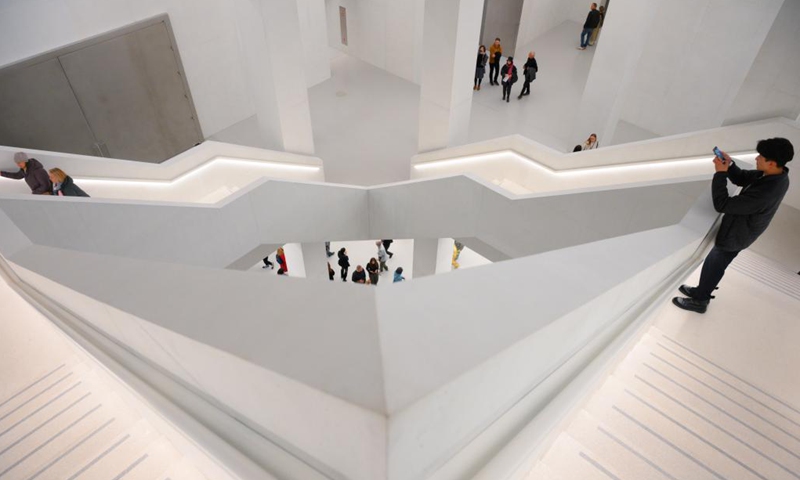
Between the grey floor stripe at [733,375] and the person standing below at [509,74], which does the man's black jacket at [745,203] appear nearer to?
the grey floor stripe at [733,375]

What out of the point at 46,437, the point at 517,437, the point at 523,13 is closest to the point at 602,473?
the point at 517,437

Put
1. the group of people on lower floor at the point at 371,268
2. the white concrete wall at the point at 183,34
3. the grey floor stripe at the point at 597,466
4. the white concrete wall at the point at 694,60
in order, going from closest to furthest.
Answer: the grey floor stripe at the point at 597,466
the white concrete wall at the point at 183,34
the white concrete wall at the point at 694,60
the group of people on lower floor at the point at 371,268

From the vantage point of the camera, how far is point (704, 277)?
13.6ft

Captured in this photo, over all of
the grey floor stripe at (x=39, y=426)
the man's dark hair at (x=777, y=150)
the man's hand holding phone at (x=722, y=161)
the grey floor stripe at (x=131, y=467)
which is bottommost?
the grey floor stripe at (x=131, y=467)

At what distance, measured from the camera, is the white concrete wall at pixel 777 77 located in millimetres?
6672

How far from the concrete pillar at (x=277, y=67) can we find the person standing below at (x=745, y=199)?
344 inches

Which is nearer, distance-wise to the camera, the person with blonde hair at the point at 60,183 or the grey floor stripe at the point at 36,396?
the grey floor stripe at the point at 36,396

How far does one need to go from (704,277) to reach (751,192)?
0.87m

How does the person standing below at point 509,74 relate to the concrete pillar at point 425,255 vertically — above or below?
above

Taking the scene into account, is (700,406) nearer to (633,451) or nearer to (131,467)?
(633,451)

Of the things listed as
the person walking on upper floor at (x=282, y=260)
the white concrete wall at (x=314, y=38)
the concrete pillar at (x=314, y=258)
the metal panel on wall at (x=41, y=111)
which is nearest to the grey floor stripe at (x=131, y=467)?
the concrete pillar at (x=314, y=258)

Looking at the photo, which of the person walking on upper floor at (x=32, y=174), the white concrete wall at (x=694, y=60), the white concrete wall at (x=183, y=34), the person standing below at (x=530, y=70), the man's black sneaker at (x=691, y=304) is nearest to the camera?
the man's black sneaker at (x=691, y=304)

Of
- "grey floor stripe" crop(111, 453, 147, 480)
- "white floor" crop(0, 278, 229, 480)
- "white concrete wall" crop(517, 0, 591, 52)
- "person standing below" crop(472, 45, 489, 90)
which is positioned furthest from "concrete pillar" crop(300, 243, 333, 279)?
"white concrete wall" crop(517, 0, 591, 52)

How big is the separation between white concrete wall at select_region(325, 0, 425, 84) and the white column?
6.70 metres
